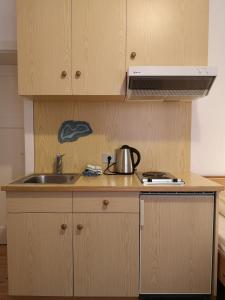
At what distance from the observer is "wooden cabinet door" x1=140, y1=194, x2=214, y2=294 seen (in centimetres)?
158

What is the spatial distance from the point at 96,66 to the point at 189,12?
79cm

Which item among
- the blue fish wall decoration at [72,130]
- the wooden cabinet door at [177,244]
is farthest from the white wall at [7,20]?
the wooden cabinet door at [177,244]

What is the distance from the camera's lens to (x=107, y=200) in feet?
5.14

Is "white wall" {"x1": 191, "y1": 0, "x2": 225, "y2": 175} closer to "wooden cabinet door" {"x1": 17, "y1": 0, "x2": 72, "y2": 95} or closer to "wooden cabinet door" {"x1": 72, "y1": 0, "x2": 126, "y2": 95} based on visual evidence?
"wooden cabinet door" {"x1": 72, "y1": 0, "x2": 126, "y2": 95}

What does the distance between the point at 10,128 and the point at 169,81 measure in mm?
1800

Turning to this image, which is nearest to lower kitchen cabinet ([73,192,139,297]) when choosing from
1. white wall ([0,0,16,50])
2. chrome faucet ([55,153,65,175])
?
chrome faucet ([55,153,65,175])

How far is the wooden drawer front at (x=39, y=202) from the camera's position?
1.57m

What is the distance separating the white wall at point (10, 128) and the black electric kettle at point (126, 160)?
1207 millimetres

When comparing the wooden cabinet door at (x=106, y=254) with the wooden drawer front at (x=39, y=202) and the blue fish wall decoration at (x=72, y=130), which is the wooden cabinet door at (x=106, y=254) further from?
the blue fish wall decoration at (x=72, y=130)

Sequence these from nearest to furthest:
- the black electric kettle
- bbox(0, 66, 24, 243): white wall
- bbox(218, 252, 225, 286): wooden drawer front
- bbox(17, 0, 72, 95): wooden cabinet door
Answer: bbox(218, 252, 225, 286): wooden drawer front, bbox(17, 0, 72, 95): wooden cabinet door, the black electric kettle, bbox(0, 66, 24, 243): white wall

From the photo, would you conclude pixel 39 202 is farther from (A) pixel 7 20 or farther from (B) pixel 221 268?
(A) pixel 7 20

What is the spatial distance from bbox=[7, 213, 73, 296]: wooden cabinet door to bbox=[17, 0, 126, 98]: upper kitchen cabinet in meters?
0.93

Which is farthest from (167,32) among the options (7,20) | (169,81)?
(7,20)

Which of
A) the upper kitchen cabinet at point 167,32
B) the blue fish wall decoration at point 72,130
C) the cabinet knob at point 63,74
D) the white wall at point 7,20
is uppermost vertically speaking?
the white wall at point 7,20
